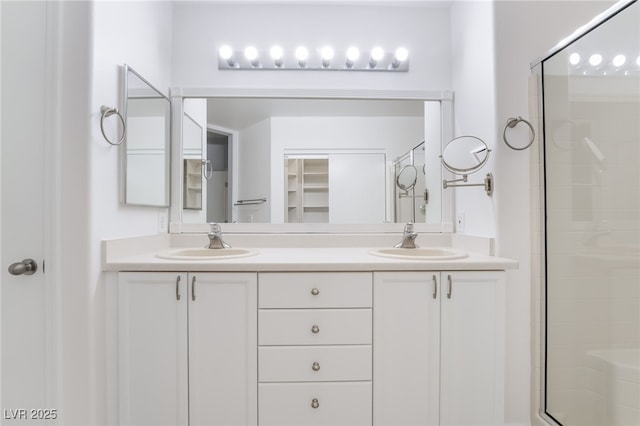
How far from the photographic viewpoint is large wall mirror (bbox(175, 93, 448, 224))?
6.30 ft

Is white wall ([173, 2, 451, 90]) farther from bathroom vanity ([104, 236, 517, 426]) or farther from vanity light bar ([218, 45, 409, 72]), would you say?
bathroom vanity ([104, 236, 517, 426])

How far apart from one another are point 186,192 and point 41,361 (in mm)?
1035

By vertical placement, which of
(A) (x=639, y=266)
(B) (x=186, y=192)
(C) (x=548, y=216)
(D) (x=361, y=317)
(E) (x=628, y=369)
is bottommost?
(E) (x=628, y=369)

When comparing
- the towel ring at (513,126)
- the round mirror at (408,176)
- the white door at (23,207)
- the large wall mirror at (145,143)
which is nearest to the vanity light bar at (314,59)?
the large wall mirror at (145,143)

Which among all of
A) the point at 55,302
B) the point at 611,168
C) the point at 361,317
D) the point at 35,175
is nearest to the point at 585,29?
the point at 611,168

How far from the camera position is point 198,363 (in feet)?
4.28

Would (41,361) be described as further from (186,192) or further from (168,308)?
(186,192)

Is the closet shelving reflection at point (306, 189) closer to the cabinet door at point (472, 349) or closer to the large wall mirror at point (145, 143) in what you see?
the large wall mirror at point (145, 143)

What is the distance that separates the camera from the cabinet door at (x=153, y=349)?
1302 millimetres

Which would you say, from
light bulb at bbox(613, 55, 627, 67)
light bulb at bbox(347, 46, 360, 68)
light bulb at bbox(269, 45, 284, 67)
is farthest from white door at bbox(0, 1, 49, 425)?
light bulb at bbox(613, 55, 627, 67)

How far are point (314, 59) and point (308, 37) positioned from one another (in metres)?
0.14

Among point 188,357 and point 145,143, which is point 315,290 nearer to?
point 188,357

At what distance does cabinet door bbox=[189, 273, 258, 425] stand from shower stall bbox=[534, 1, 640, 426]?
4.54 ft

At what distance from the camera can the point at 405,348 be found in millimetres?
1328
